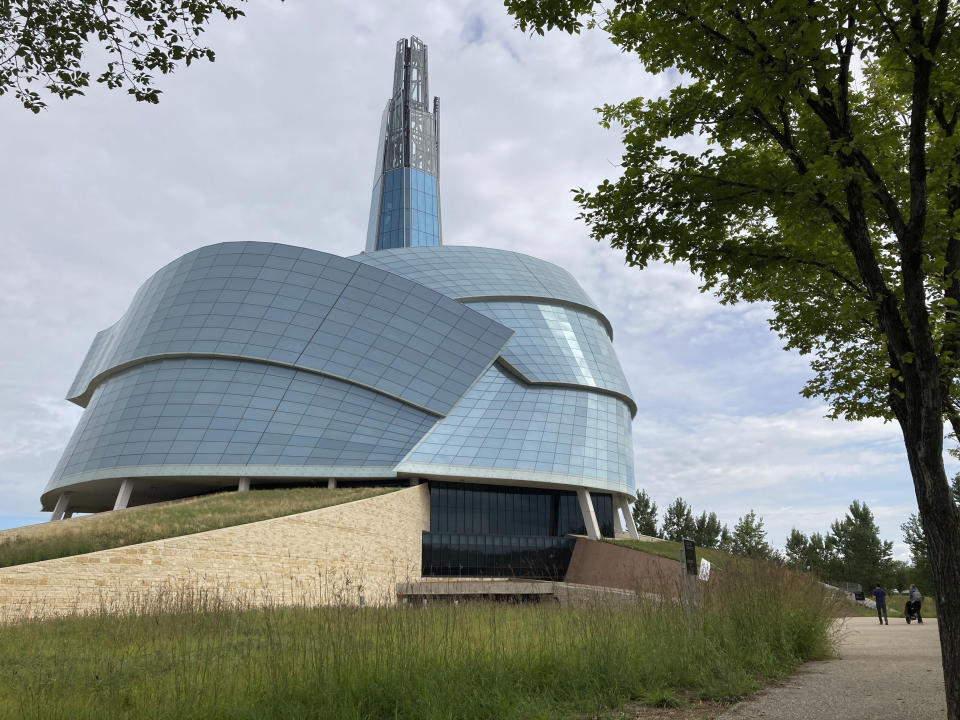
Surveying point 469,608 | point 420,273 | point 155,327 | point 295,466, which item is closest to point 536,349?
point 420,273

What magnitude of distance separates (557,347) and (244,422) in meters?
19.5

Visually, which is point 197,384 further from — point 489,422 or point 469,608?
point 469,608

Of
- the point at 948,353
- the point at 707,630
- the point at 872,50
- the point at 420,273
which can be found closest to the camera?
the point at 872,50

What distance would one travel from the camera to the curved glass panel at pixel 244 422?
36.5 metres

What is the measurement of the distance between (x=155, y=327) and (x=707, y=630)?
39844 mm

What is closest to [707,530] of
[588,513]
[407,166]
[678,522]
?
[678,522]

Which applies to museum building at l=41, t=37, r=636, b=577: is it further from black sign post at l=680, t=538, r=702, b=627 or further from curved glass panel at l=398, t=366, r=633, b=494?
black sign post at l=680, t=538, r=702, b=627

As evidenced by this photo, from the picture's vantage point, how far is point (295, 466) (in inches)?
1425

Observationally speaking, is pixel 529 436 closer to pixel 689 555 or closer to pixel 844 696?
pixel 689 555

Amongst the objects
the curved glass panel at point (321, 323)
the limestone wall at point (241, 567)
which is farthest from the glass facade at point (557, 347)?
the limestone wall at point (241, 567)

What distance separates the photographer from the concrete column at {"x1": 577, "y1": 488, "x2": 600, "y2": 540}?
39.2 metres

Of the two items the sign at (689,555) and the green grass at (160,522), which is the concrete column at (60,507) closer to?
the green grass at (160,522)

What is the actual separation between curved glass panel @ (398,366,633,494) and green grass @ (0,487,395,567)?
6.02 m

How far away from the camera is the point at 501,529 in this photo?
3988 cm
